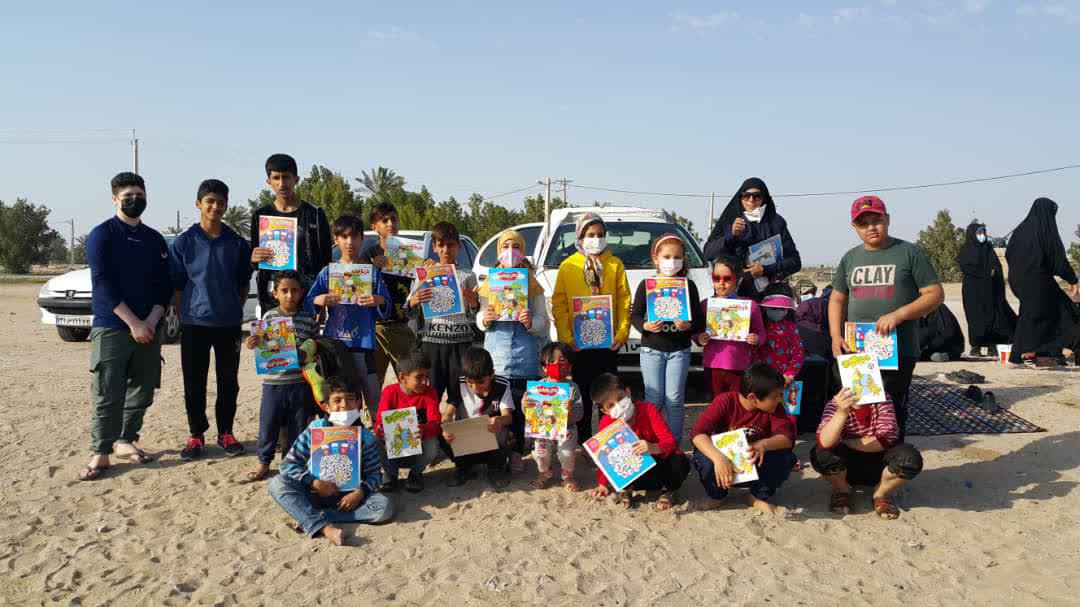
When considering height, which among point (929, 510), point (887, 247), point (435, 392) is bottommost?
point (929, 510)

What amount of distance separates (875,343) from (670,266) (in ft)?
4.62

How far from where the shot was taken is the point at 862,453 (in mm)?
4480

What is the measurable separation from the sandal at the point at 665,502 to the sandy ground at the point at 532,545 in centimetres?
6

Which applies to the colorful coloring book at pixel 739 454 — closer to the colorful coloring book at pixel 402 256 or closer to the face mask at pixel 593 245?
the face mask at pixel 593 245

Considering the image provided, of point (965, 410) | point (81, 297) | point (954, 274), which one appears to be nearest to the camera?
point (965, 410)

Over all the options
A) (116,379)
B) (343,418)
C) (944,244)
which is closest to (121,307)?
(116,379)

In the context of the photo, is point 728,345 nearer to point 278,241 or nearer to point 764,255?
point 764,255

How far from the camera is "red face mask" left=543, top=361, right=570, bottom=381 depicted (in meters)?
4.75

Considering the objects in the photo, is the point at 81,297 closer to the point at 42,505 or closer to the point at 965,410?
the point at 42,505

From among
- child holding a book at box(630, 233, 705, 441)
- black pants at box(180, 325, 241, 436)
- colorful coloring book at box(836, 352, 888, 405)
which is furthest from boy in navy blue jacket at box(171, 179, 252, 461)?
colorful coloring book at box(836, 352, 888, 405)

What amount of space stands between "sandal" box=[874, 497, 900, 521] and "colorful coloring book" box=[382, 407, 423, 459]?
9.87ft

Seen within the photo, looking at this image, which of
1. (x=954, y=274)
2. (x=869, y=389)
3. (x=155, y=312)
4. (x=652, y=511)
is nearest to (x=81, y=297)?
(x=155, y=312)

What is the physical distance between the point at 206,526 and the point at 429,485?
1.45m

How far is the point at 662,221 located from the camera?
26.2ft
